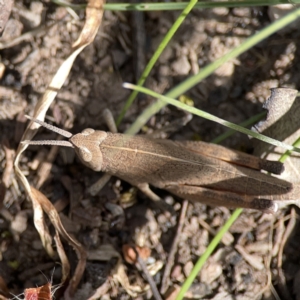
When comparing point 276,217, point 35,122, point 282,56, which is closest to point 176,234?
point 276,217

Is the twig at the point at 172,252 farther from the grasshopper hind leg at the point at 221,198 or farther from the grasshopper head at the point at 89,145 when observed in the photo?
the grasshopper head at the point at 89,145

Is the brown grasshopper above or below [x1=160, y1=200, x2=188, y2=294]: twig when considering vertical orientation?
above

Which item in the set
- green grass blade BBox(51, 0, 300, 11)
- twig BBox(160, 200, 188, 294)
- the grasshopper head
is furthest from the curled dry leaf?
twig BBox(160, 200, 188, 294)

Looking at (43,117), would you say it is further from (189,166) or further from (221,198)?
(221,198)

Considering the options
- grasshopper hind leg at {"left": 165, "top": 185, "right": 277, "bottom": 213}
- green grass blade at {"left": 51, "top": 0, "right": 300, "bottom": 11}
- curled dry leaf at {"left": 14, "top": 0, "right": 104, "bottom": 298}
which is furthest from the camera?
curled dry leaf at {"left": 14, "top": 0, "right": 104, "bottom": 298}

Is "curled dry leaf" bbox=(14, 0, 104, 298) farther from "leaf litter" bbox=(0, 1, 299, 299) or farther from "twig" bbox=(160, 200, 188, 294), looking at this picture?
"twig" bbox=(160, 200, 188, 294)

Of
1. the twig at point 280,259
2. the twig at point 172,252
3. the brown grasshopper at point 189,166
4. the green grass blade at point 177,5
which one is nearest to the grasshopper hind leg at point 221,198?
the brown grasshopper at point 189,166

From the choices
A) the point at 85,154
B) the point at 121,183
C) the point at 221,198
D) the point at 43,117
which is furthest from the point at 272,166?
the point at 43,117

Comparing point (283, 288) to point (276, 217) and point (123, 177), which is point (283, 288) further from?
point (123, 177)
